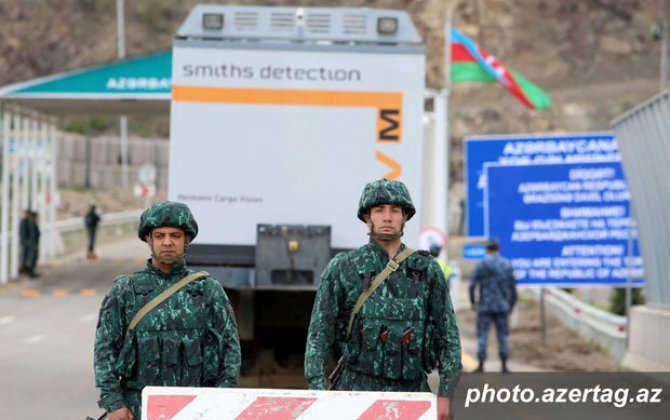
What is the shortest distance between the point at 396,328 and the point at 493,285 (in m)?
10.3

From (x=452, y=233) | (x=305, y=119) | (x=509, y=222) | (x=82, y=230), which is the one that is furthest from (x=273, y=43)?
(x=452, y=233)

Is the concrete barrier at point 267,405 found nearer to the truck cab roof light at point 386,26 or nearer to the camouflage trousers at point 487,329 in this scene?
the truck cab roof light at point 386,26

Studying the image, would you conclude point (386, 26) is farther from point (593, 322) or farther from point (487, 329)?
point (593, 322)

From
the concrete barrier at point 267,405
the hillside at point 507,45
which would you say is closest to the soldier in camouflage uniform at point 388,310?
the concrete barrier at point 267,405

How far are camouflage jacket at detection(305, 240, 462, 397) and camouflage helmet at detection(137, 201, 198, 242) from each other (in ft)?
2.48

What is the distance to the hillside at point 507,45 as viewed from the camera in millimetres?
75312

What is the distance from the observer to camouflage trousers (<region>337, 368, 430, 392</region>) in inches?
276

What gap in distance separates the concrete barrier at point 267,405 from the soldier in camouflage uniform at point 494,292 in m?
11.4

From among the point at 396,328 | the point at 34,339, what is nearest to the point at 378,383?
the point at 396,328

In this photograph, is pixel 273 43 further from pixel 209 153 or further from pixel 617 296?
pixel 617 296

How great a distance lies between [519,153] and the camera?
22391 mm

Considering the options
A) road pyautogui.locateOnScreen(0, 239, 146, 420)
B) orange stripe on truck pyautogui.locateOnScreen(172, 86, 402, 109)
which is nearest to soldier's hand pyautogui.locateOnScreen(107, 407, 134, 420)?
road pyautogui.locateOnScreen(0, 239, 146, 420)

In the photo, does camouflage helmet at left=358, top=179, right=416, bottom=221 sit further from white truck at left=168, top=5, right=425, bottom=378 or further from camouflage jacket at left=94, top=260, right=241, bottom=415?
white truck at left=168, top=5, right=425, bottom=378

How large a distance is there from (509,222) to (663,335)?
5453 mm
